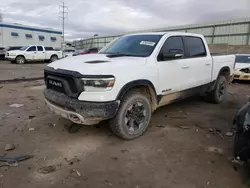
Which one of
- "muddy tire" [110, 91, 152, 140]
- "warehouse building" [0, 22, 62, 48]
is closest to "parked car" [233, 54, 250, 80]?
"muddy tire" [110, 91, 152, 140]

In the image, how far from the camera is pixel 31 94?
7863 millimetres

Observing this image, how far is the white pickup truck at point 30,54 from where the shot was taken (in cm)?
2150

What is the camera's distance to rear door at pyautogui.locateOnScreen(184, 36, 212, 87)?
520cm

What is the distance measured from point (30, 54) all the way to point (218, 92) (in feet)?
65.5

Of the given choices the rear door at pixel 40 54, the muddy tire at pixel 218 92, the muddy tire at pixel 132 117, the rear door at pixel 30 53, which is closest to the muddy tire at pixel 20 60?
the rear door at pixel 30 53

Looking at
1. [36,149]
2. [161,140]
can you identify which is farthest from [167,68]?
[36,149]

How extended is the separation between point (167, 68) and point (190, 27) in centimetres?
2787

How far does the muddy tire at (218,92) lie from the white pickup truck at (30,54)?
1969 centimetres

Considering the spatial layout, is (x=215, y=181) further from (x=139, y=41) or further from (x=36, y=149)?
(x=139, y=41)

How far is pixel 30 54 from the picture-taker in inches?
878

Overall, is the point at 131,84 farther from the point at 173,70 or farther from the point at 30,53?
the point at 30,53

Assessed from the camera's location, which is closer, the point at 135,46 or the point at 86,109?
the point at 86,109

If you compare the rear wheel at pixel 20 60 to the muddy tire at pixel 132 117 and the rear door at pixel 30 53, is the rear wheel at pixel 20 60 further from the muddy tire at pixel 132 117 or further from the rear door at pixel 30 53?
the muddy tire at pixel 132 117

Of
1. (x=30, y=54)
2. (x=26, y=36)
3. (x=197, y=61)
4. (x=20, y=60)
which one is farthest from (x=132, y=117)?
(x=26, y=36)
